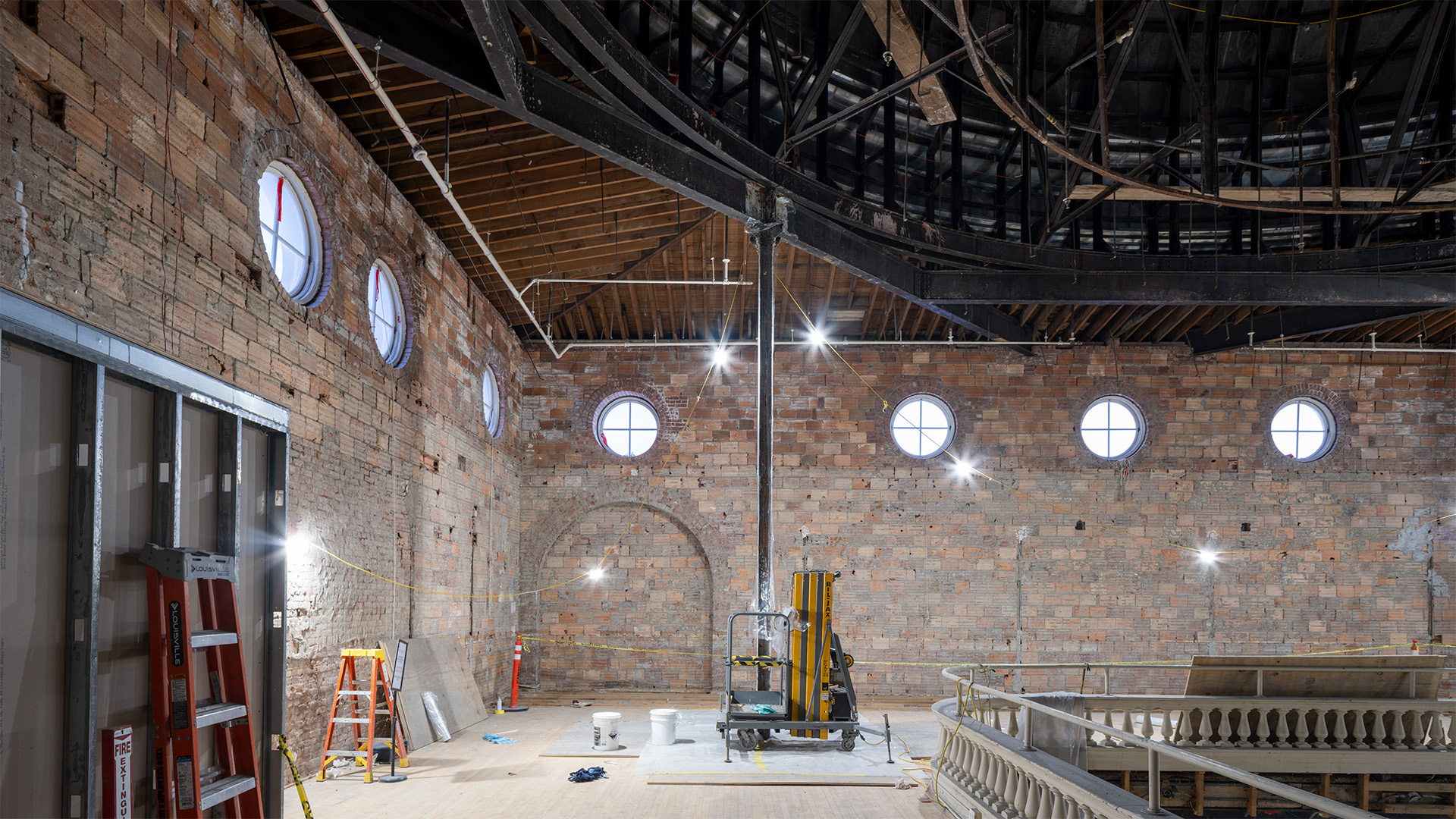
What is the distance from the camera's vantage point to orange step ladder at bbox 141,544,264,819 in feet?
10.5

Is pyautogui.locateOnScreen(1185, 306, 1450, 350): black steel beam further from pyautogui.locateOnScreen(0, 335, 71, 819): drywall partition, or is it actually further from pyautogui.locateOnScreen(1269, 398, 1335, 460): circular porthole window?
pyautogui.locateOnScreen(0, 335, 71, 819): drywall partition

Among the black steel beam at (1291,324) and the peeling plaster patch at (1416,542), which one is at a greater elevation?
the black steel beam at (1291,324)

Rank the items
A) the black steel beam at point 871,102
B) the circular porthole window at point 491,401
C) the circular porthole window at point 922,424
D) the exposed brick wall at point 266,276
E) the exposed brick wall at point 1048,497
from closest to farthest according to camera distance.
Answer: the exposed brick wall at point 266,276
the black steel beam at point 871,102
the circular porthole window at point 491,401
the exposed brick wall at point 1048,497
the circular porthole window at point 922,424

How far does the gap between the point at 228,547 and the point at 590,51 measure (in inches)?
202

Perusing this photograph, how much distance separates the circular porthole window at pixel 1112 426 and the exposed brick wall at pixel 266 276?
1009 cm

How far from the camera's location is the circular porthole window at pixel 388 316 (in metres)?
10.8

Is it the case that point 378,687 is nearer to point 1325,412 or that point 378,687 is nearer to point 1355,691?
point 1355,691

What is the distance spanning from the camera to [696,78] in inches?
470

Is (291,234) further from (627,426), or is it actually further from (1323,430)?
(1323,430)

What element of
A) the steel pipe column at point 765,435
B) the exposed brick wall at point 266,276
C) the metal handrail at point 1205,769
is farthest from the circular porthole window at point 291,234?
the metal handrail at point 1205,769

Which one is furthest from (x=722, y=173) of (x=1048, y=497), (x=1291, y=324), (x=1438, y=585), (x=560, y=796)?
(x=1438, y=585)

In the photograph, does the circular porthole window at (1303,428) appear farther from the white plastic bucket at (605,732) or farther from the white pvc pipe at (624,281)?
the white plastic bucket at (605,732)

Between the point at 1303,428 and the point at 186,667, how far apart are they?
59.3 ft

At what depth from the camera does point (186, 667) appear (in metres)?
3.27
